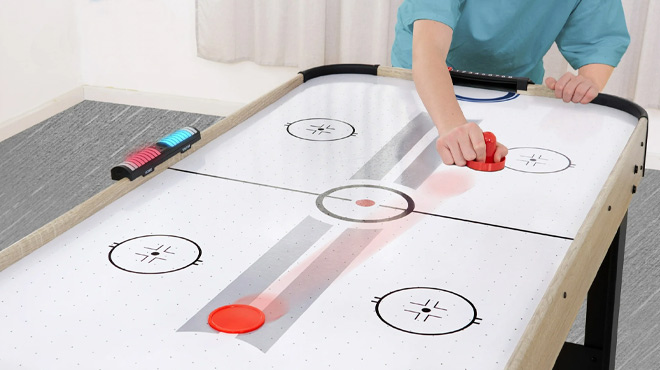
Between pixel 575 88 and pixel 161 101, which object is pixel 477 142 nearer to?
pixel 575 88

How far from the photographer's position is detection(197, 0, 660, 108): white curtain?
316 cm

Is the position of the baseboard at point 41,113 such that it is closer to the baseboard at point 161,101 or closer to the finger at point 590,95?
the baseboard at point 161,101

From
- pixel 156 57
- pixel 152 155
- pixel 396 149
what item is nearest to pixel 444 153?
pixel 396 149

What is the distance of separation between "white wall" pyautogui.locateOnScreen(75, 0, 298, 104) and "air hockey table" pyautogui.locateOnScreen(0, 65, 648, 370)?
1.98 m

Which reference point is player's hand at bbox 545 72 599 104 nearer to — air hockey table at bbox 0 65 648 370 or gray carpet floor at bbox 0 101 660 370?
air hockey table at bbox 0 65 648 370

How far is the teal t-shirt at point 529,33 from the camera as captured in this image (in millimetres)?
1871

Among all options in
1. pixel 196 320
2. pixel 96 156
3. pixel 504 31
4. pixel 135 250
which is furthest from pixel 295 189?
pixel 96 156

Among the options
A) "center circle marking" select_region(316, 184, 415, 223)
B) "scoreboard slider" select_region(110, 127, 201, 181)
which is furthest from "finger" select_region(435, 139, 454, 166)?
"scoreboard slider" select_region(110, 127, 201, 181)

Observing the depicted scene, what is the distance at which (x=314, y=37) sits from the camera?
3.42m

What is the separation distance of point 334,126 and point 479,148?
0.36m

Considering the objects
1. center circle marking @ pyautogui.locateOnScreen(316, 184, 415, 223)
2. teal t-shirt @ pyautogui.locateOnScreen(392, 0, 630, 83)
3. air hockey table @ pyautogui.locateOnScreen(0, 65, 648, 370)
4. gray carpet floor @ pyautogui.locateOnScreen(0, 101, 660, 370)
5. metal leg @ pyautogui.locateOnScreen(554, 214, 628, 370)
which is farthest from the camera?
gray carpet floor @ pyautogui.locateOnScreen(0, 101, 660, 370)

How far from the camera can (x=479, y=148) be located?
54.7 inches

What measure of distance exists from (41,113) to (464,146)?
2.65 m

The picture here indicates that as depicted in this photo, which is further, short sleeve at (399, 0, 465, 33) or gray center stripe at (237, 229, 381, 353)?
short sleeve at (399, 0, 465, 33)
